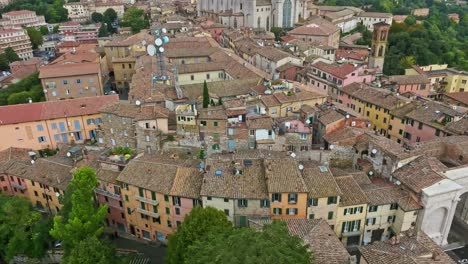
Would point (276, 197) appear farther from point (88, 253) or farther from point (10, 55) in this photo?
→ point (10, 55)

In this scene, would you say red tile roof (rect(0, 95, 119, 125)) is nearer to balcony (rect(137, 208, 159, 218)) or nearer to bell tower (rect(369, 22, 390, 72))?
balcony (rect(137, 208, 159, 218))

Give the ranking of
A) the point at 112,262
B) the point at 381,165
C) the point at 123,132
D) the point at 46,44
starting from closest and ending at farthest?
the point at 112,262, the point at 381,165, the point at 123,132, the point at 46,44

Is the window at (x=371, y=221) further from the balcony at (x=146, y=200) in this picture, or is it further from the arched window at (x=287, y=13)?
the arched window at (x=287, y=13)

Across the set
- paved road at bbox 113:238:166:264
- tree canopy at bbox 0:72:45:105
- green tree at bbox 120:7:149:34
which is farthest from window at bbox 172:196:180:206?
green tree at bbox 120:7:149:34

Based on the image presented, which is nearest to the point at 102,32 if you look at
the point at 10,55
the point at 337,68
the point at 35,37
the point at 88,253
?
the point at 35,37

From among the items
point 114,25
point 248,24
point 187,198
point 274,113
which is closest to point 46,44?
point 114,25

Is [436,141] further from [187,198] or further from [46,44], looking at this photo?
[46,44]
